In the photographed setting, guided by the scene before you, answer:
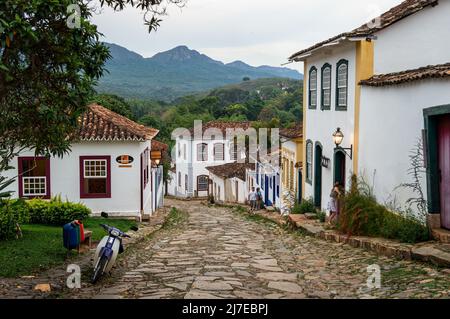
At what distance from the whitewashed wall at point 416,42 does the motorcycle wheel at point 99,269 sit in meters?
8.44

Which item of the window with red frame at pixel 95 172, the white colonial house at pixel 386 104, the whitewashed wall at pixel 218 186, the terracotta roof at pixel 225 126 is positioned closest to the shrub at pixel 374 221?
the white colonial house at pixel 386 104

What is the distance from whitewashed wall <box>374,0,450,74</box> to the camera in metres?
12.9

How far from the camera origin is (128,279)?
9094 millimetres

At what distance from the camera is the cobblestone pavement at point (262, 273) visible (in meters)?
7.72

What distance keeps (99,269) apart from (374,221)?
6083 millimetres

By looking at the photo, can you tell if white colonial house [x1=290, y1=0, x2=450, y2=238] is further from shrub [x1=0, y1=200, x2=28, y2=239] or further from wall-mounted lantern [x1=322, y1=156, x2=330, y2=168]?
shrub [x1=0, y1=200, x2=28, y2=239]

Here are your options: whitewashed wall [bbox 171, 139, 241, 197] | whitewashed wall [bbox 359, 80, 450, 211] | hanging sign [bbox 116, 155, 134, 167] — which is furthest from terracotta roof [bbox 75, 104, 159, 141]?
whitewashed wall [bbox 171, 139, 241, 197]

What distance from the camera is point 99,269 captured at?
8758mm

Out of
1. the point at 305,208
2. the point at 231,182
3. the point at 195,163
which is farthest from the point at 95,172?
the point at 195,163

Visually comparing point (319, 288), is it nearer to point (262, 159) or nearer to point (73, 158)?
point (73, 158)

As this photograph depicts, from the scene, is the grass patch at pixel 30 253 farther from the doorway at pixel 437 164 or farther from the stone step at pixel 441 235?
the doorway at pixel 437 164

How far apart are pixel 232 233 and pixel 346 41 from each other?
608 cm
